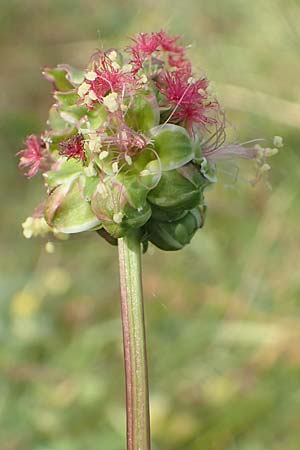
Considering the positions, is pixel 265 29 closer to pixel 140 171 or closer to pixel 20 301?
pixel 20 301

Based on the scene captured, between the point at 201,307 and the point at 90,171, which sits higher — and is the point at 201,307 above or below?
below

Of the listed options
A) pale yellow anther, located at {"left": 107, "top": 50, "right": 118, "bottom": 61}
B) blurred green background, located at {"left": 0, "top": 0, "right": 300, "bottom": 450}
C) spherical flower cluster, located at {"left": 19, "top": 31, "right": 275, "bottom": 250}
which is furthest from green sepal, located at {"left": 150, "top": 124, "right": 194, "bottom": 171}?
blurred green background, located at {"left": 0, "top": 0, "right": 300, "bottom": 450}

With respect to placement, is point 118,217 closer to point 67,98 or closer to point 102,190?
point 102,190

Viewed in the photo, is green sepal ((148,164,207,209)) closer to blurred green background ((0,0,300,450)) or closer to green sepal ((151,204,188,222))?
green sepal ((151,204,188,222))

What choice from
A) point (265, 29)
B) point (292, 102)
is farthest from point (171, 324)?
point (265, 29)

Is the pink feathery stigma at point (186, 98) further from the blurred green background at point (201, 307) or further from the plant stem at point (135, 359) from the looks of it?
the blurred green background at point (201, 307)

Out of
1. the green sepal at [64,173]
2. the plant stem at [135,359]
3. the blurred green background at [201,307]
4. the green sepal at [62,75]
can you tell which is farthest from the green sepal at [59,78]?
the blurred green background at [201,307]

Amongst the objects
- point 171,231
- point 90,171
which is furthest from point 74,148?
point 171,231
